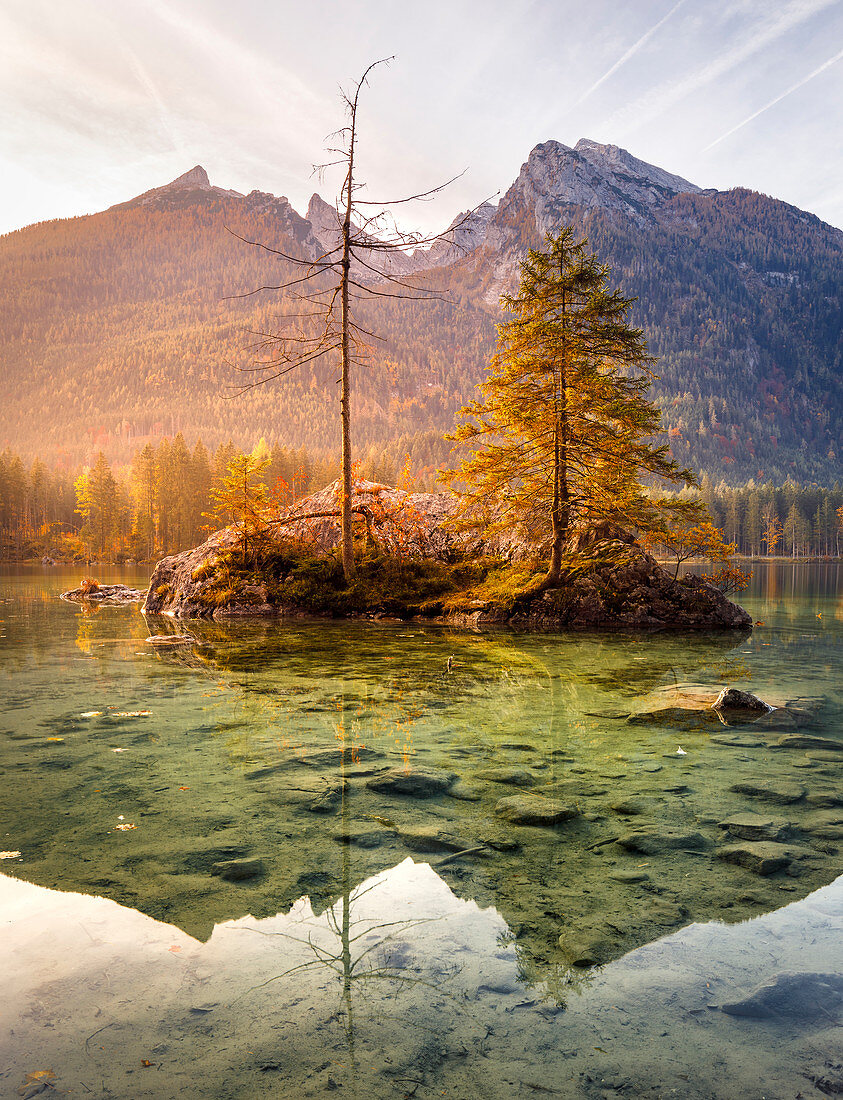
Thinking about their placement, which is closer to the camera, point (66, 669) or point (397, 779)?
point (397, 779)

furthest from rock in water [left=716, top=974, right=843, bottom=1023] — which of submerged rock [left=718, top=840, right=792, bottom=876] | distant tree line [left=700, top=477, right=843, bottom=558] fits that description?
distant tree line [left=700, top=477, right=843, bottom=558]

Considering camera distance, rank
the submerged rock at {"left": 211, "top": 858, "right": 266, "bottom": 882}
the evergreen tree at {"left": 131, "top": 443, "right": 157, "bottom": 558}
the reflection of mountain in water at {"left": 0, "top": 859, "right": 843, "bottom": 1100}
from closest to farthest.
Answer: the reflection of mountain in water at {"left": 0, "top": 859, "right": 843, "bottom": 1100}
the submerged rock at {"left": 211, "top": 858, "right": 266, "bottom": 882}
the evergreen tree at {"left": 131, "top": 443, "right": 157, "bottom": 558}

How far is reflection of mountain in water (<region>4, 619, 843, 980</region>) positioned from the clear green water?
20mm

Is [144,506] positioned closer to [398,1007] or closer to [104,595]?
[104,595]

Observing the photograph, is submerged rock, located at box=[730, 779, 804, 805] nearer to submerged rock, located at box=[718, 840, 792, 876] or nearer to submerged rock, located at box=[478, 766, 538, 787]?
submerged rock, located at box=[718, 840, 792, 876]

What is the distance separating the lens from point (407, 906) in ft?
8.74

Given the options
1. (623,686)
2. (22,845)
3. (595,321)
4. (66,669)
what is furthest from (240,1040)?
(595,321)

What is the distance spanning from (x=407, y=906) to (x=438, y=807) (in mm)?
1151

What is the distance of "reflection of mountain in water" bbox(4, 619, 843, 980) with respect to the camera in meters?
2.74

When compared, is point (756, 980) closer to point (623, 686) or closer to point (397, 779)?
point (397, 779)

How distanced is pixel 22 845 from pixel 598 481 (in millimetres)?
12784

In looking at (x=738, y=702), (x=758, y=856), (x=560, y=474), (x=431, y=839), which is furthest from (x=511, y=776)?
(x=560, y=474)

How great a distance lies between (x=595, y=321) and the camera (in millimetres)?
14031

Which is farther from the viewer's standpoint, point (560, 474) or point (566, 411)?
point (560, 474)
